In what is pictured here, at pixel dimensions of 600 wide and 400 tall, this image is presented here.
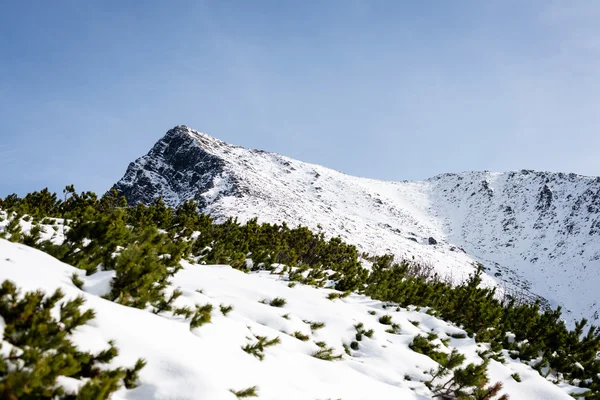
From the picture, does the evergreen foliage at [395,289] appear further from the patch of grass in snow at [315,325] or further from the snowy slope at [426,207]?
the snowy slope at [426,207]

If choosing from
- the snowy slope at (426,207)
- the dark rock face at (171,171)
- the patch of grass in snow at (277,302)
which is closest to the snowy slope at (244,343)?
the patch of grass in snow at (277,302)

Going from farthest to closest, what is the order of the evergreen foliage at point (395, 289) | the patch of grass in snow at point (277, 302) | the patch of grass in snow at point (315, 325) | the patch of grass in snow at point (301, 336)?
the evergreen foliage at point (395, 289), the patch of grass in snow at point (277, 302), the patch of grass in snow at point (315, 325), the patch of grass in snow at point (301, 336)

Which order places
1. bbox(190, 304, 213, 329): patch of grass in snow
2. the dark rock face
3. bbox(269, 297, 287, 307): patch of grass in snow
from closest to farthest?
bbox(190, 304, 213, 329): patch of grass in snow → bbox(269, 297, 287, 307): patch of grass in snow → the dark rock face

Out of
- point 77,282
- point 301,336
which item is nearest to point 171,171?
point 301,336

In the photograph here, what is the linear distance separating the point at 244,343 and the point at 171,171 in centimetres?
12565

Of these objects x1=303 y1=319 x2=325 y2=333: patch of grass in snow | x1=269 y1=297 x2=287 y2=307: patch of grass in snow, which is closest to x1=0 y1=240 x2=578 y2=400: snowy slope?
x1=303 y1=319 x2=325 y2=333: patch of grass in snow

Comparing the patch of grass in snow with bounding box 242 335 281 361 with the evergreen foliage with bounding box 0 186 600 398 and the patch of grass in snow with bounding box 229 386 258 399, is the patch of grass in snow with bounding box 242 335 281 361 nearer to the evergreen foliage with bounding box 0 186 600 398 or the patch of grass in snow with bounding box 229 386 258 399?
the patch of grass in snow with bounding box 229 386 258 399

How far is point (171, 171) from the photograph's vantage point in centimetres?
12181

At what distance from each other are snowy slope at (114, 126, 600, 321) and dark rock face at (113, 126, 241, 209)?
503 mm

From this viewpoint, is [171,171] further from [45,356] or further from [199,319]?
[45,356]

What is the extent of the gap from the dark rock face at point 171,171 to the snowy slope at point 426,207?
1.65 ft

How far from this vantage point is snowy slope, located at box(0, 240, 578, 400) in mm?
3861

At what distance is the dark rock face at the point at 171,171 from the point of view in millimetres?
107125

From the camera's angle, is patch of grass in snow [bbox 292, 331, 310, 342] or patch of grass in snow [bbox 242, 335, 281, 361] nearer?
patch of grass in snow [bbox 242, 335, 281, 361]
